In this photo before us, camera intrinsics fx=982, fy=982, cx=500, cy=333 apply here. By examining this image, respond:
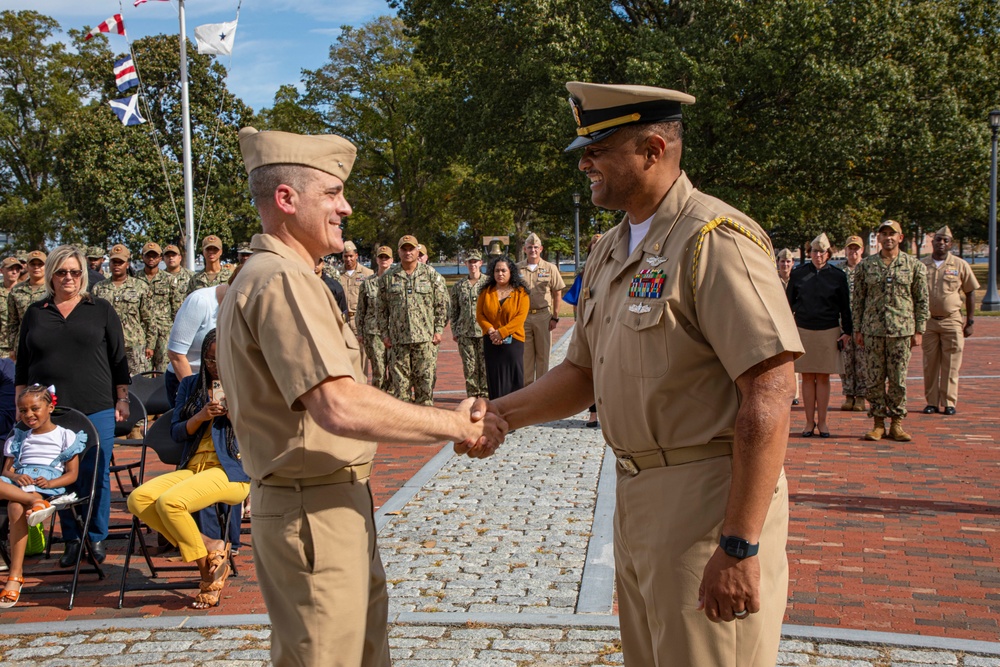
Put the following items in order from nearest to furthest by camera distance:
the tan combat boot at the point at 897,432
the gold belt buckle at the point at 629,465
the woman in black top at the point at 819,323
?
1. the gold belt buckle at the point at 629,465
2. the tan combat boot at the point at 897,432
3. the woman in black top at the point at 819,323

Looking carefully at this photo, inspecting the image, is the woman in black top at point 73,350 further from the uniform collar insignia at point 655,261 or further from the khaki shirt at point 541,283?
the khaki shirt at point 541,283

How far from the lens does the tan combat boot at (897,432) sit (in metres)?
9.97

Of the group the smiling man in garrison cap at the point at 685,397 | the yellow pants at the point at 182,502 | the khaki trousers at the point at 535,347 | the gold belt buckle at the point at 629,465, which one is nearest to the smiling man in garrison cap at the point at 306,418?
the gold belt buckle at the point at 629,465

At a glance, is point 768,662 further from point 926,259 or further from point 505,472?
point 926,259

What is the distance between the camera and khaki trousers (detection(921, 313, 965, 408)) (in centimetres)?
1164

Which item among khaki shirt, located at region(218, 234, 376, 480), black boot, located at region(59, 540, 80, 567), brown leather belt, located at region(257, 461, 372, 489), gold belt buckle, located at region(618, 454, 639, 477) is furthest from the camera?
black boot, located at region(59, 540, 80, 567)

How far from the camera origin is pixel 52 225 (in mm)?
47844

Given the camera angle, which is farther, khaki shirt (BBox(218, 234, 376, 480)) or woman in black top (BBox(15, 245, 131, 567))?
woman in black top (BBox(15, 245, 131, 567))

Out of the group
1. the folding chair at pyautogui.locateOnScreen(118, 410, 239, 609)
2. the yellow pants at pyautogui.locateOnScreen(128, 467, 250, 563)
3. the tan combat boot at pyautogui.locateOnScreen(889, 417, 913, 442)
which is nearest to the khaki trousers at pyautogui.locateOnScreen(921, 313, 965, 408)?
the tan combat boot at pyautogui.locateOnScreen(889, 417, 913, 442)

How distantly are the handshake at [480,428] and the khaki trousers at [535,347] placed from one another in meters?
9.17

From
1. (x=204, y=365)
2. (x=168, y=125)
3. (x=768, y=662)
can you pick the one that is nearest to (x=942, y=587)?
(x=768, y=662)

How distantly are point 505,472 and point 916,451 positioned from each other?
4032mm

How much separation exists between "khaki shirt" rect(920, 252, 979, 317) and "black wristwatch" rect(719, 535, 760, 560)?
413 inches

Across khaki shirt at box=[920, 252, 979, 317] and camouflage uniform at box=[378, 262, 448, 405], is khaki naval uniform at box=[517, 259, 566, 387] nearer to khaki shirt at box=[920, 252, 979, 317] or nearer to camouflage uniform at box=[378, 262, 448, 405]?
camouflage uniform at box=[378, 262, 448, 405]
